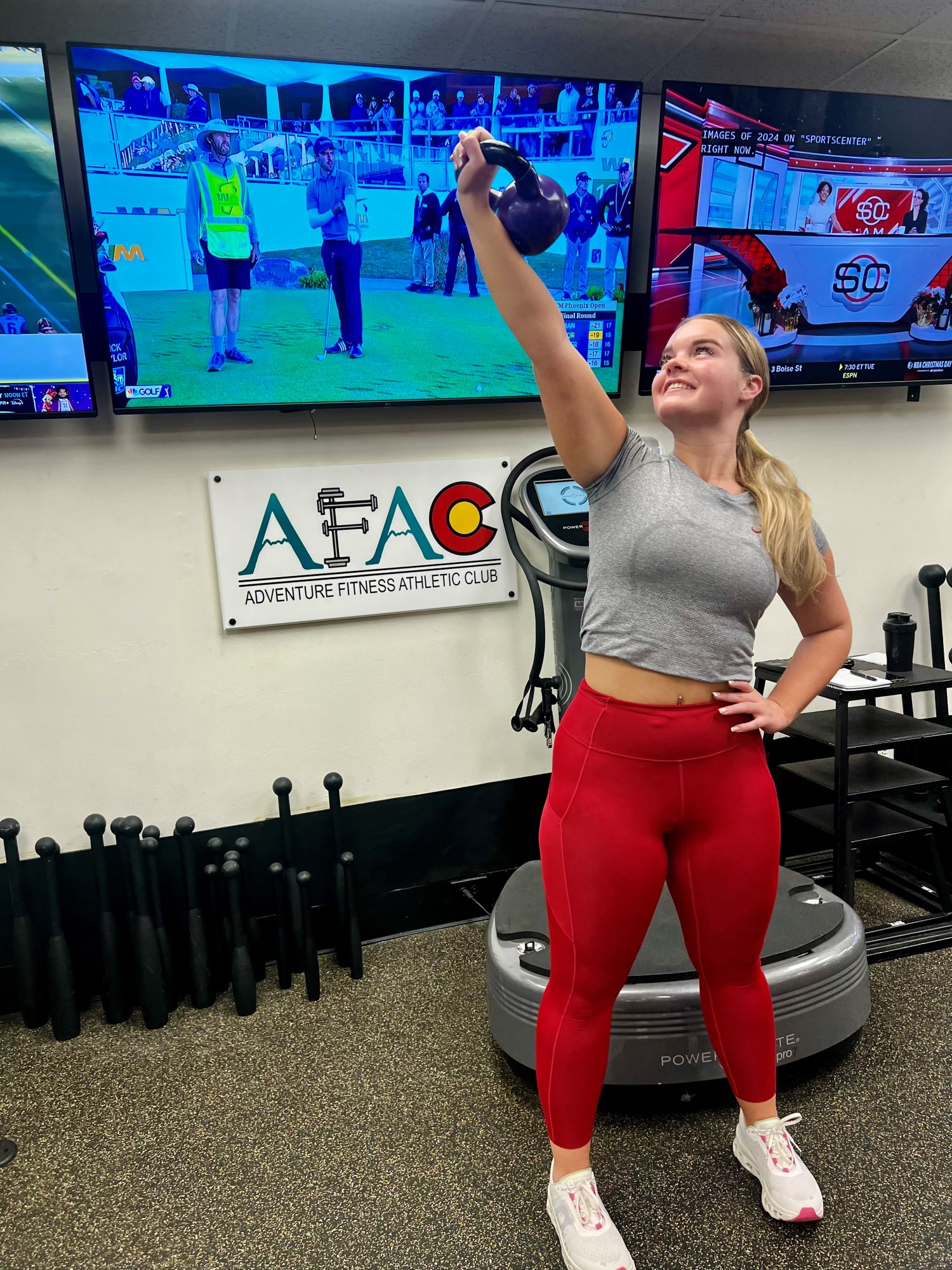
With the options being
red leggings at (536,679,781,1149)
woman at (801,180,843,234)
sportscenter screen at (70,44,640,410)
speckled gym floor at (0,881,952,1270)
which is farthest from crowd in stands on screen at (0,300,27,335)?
woman at (801,180,843,234)

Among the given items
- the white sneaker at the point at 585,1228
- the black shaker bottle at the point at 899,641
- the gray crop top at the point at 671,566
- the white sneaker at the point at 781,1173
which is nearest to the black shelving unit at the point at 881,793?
the black shaker bottle at the point at 899,641

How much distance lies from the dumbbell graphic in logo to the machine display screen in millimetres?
476

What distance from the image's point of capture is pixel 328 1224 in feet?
5.28

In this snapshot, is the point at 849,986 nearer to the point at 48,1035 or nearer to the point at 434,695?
the point at 434,695

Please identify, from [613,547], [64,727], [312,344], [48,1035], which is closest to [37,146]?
[312,344]

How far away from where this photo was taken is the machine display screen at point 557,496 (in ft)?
8.40

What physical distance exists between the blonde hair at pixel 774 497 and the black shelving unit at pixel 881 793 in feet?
3.10

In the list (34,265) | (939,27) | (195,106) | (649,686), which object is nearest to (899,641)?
(649,686)

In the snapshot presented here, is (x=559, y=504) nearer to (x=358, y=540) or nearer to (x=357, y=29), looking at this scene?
(x=358, y=540)

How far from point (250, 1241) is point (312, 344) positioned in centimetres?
194

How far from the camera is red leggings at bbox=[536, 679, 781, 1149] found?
1390mm

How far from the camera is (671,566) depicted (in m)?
1.36

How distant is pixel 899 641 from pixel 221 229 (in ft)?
6.84

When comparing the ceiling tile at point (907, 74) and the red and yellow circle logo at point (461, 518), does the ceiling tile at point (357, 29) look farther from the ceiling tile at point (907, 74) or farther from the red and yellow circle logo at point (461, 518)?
the ceiling tile at point (907, 74)
